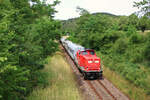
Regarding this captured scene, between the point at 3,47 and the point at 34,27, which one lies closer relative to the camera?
the point at 3,47

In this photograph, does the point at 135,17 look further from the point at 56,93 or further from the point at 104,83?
the point at 56,93

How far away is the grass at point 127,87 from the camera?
11653 millimetres

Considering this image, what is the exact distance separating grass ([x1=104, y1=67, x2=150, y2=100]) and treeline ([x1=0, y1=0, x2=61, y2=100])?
649 cm

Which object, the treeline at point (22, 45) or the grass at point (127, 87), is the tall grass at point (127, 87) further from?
the treeline at point (22, 45)

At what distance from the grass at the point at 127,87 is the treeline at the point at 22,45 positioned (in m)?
6.49

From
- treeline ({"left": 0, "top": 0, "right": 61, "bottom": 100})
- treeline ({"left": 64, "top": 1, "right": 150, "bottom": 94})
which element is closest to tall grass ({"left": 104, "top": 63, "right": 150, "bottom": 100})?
treeline ({"left": 64, "top": 1, "right": 150, "bottom": 94})

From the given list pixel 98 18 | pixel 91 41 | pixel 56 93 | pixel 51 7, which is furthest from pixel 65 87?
pixel 98 18

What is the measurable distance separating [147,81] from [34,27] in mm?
10429

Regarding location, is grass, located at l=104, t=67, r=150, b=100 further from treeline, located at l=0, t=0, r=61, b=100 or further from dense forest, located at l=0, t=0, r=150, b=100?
treeline, located at l=0, t=0, r=61, b=100

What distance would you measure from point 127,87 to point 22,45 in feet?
30.3

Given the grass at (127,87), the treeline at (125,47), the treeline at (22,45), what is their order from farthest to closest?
the treeline at (125,47) → the grass at (127,87) → the treeline at (22,45)

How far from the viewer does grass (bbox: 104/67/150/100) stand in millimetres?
11653

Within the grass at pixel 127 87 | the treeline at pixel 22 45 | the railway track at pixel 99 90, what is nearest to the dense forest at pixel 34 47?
the treeline at pixel 22 45

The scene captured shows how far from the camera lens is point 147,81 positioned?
13422 millimetres
